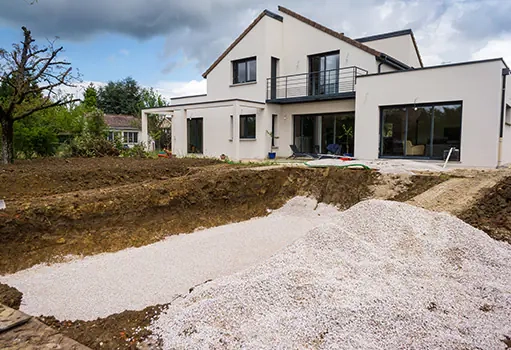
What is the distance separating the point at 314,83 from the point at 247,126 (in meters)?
3.87

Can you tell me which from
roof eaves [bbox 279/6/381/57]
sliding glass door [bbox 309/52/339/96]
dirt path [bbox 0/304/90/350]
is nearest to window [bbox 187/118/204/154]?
sliding glass door [bbox 309/52/339/96]

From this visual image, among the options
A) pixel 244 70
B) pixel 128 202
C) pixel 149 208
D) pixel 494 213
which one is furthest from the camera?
pixel 244 70

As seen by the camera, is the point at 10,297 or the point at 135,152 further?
the point at 135,152

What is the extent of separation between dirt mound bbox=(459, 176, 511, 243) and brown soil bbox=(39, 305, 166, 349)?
5.14 metres

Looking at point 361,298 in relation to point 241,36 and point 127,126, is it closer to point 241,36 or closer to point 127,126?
point 241,36

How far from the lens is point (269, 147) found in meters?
17.9

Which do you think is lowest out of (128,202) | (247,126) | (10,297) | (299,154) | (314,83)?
(10,297)

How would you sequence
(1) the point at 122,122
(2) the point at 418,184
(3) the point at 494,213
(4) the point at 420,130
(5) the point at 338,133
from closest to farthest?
1. (3) the point at 494,213
2. (2) the point at 418,184
3. (4) the point at 420,130
4. (5) the point at 338,133
5. (1) the point at 122,122

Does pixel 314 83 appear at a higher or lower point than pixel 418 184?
higher

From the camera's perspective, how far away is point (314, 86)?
17.2m

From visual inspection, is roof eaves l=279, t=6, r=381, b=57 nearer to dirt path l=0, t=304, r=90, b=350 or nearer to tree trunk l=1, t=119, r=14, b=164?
tree trunk l=1, t=119, r=14, b=164

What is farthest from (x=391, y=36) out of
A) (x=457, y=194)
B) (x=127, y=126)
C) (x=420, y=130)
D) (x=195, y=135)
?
(x=127, y=126)

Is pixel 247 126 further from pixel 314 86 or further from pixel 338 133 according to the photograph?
pixel 338 133

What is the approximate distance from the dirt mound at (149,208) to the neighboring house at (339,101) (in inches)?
181
